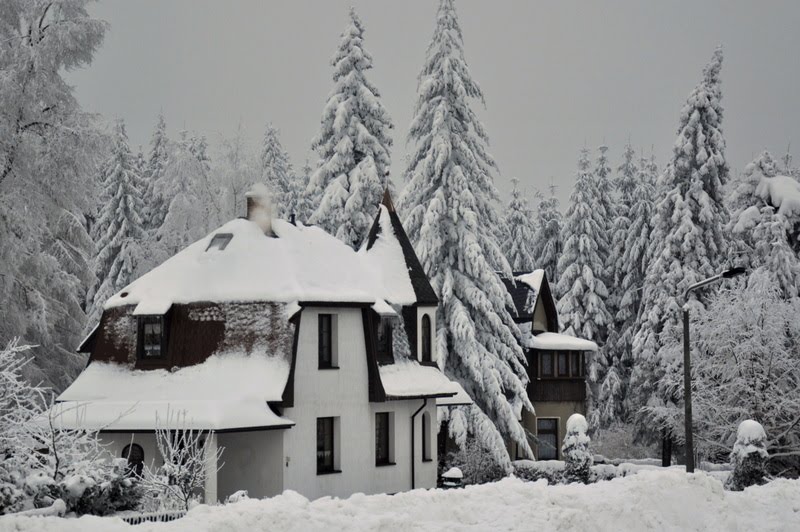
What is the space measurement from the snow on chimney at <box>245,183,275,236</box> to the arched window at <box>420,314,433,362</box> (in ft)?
21.2

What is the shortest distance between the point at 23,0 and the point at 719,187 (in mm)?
28071

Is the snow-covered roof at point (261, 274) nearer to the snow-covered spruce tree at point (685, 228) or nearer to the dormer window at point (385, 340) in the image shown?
the dormer window at point (385, 340)

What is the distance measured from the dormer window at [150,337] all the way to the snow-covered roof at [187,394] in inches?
21.3

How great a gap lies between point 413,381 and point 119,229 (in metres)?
23.9

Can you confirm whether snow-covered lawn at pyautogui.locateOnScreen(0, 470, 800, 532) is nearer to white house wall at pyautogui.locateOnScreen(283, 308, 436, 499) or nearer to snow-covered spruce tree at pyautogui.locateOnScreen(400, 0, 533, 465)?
white house wall at pyautogui.locateOnScreen(283, 308, 436, 499)

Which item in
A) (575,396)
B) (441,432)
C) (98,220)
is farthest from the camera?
(98,220)

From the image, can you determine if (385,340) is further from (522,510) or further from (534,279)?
(534,279)

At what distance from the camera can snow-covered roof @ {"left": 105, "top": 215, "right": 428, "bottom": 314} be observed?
103ft

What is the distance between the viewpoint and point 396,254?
37.8m

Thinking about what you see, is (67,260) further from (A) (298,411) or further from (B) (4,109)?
(A) (298,411)

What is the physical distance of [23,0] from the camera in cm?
3406

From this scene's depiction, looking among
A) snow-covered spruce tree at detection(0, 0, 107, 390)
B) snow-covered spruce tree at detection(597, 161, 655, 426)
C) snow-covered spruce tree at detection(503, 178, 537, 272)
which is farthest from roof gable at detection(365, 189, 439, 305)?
snow-covered spruce tree at detection(503, 178, 537, 272)

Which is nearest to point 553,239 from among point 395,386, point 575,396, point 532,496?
point 575,396

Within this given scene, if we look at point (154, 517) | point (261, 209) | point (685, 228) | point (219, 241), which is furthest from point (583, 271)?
point (154, 517)
